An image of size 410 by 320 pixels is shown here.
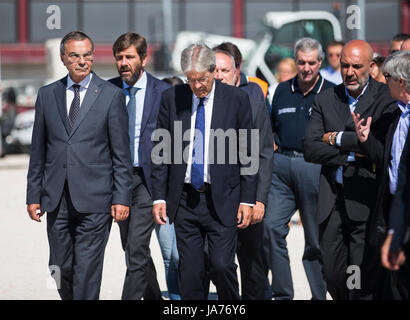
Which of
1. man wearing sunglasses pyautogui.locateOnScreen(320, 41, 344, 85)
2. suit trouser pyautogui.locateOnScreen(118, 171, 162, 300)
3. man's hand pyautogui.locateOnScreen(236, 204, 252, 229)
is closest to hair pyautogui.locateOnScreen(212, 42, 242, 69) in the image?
suit trouser pyautogui.locateOnScreen(118, 171, 162, 300)

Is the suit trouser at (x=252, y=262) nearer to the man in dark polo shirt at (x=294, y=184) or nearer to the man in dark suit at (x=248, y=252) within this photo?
the man in dark suit at (x=248, y=252)

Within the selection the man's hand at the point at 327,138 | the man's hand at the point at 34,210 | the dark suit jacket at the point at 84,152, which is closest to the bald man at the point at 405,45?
the man's hand at the point at 327,138

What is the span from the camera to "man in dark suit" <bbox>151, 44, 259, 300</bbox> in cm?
603

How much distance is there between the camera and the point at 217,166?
6012mm

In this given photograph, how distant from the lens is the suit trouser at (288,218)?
7457mm

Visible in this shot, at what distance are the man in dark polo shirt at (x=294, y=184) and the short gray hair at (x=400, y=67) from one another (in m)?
2.30

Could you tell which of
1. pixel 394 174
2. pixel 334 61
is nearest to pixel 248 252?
pixel 394 174

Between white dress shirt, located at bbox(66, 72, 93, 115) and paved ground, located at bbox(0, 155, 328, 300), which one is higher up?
white dress shirt, located at bbox(66, 72, 93, 115)

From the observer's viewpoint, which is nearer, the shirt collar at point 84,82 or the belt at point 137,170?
the shirt collar at point 84,82

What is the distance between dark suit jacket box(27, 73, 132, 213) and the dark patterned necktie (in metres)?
0.04

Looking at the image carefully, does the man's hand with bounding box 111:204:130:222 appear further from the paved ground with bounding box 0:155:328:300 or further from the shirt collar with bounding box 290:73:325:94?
the shirt collar with bounding box 290:73:325:94

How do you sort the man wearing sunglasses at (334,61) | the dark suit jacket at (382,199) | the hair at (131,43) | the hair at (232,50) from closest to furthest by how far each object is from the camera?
the dark suit jacket at (382,199), the hair at (131,43), the hair at (232,50), the man wearing sunglasses at (334,61)

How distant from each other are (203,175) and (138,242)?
1.09m
